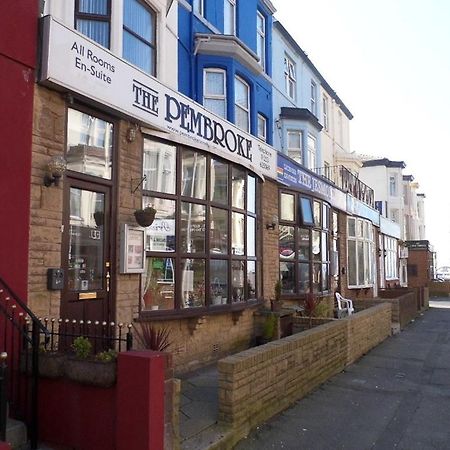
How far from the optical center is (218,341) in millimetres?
9094

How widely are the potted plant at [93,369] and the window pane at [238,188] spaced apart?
5571 mm

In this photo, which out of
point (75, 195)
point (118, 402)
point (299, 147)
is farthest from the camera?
point (299, 147)

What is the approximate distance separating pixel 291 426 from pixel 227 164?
5.18m

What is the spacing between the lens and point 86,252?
6613 millimetres

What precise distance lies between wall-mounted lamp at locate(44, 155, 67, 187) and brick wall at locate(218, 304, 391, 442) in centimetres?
282

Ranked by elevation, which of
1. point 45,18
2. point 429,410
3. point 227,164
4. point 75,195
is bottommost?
point 429,410

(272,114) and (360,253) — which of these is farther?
(360,253)

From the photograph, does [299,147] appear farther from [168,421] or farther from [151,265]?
[168,421]

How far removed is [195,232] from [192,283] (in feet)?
2.85

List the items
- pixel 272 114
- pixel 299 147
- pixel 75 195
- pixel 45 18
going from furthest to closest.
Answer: pixel 299 147, pixel 272 114, pixel 75 195, pixel 45 18

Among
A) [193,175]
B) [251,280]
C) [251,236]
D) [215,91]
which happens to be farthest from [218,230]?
[215,91]

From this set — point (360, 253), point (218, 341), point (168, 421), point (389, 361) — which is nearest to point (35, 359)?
point (168, 421)

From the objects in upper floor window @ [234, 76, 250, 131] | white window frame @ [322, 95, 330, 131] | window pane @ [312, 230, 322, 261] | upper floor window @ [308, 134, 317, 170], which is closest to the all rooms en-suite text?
upper floor window @ [234, 76, 250, 131]

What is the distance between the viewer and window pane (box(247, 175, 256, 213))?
418 inches
